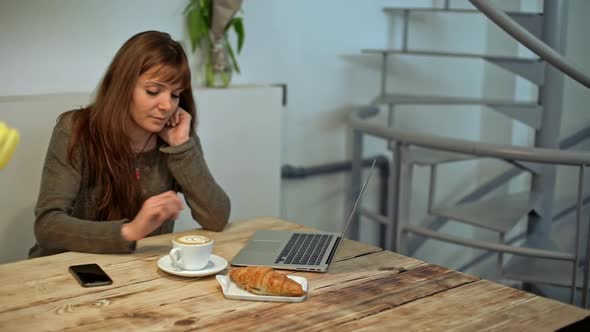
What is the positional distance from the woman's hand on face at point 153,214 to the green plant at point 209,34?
126 cm

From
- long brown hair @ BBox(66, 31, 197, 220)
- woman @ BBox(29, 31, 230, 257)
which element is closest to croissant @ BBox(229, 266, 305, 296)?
woman @ BBox(29, 31, 230, 257)

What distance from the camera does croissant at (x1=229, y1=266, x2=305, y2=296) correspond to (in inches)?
54.3

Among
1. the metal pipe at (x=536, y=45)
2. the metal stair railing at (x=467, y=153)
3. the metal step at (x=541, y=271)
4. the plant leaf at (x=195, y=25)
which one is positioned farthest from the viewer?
the metal step at (x=541, y=271)

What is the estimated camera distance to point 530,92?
393cm

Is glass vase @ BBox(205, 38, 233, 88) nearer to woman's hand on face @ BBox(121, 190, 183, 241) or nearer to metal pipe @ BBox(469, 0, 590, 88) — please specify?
metal pipe @ BBox(469, 0, 590, 88)

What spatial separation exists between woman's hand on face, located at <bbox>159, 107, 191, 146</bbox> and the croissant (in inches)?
29.0

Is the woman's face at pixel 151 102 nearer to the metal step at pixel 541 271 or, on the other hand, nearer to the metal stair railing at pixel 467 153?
the metal stair railing at pixel 467 153

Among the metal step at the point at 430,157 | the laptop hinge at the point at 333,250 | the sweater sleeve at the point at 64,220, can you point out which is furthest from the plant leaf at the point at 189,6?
the laptop hinge at the point at 333,250

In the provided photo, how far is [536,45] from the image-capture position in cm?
261

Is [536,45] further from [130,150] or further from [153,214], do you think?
[153,214]

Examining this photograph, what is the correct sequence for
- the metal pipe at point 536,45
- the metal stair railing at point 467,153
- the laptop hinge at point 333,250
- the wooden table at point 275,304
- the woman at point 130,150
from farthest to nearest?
the metal pipe at point 536,45 < the metal stair railing at point 467,153 < the woman at point 130,150 < the laptop hinge at point 333,250 < the wooden table at point 275,304

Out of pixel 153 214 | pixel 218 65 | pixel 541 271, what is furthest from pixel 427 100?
pixel 153 214

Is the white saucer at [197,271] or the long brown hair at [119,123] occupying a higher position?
the long brown hair at [119,123]

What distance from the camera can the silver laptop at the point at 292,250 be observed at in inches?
62.2
